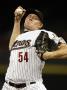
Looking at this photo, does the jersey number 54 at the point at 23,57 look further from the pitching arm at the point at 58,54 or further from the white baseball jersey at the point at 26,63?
the pitching arm at the point at 58,54

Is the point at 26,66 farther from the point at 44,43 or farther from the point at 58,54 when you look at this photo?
the point at 58,54

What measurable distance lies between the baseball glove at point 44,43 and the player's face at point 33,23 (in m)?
0.22

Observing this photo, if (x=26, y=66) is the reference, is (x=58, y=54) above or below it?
above

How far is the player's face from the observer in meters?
4.31

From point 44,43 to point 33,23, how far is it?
324 millimetres

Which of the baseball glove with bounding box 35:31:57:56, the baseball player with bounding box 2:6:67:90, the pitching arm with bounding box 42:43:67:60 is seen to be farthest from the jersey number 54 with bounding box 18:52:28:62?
the pitching arm with bounding box 42:43:67:60

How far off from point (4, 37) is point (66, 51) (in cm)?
534

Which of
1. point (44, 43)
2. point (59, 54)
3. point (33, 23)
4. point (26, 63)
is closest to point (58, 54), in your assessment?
point (59, 54)

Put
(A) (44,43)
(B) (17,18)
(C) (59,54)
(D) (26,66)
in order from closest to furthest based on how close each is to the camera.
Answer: (C) (59,54)
(A) (44,43)
(D) (26,66)
(B) (17,18)

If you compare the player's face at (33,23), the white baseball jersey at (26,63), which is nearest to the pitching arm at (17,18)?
the player's face at (33,23)

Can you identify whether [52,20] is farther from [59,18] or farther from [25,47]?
[25,47]

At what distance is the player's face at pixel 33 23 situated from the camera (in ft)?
14.1

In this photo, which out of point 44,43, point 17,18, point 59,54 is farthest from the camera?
point 17,18

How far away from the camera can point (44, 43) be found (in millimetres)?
4047
